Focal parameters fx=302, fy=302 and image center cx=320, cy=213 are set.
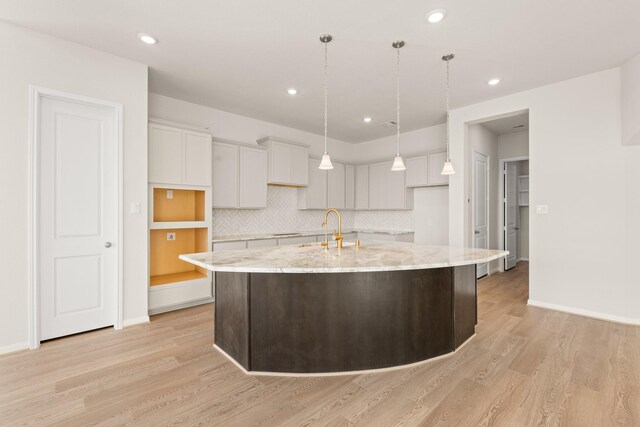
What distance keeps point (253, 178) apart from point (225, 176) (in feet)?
1.59

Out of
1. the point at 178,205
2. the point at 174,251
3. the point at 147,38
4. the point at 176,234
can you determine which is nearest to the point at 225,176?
the point at 178,205

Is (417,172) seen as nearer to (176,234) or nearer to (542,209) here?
(542,209)

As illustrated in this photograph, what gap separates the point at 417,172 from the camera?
577 cm

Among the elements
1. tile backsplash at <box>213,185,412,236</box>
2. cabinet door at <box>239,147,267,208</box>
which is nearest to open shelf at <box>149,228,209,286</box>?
tile backsplash at <box>213,185,412,236</box>

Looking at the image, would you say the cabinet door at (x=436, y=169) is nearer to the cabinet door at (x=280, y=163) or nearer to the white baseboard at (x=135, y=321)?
the cabinet door at (x=280, y=163)

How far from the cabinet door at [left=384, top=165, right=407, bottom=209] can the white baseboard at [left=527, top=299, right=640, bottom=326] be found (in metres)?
2.73

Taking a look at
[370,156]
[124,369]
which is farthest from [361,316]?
[370,156]

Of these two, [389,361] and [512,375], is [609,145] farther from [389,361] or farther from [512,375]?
[389,361]

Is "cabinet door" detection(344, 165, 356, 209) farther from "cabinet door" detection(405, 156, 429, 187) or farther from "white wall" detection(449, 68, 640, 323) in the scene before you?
"white wall" detection(449, 68, 640, 323)

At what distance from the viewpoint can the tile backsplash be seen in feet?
16.4

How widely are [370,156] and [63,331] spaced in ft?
Result: 19.7

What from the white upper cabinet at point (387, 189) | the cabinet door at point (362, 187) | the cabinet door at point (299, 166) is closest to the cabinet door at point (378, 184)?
the white upper cabinet at point (387, 189)

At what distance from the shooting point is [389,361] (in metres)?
2.37

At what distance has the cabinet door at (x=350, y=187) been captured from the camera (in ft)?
21.8
